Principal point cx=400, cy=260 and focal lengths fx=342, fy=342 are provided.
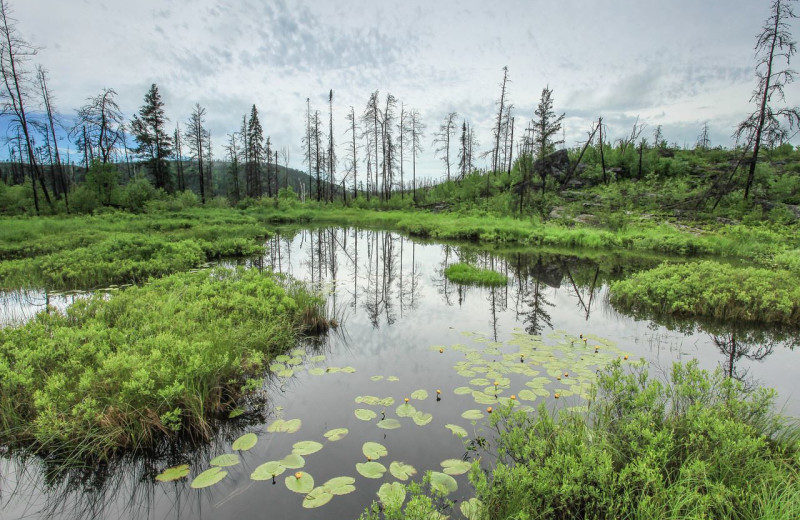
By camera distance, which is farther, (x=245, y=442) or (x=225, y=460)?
(x=245, y=442)

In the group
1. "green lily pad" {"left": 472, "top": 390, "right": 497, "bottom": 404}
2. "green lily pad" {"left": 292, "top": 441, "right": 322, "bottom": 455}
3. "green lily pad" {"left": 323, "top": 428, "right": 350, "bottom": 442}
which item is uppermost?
"green lily pad" {"left": 472, "top": 390, "right": 497, "bottom": 404}

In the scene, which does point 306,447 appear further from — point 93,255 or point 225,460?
point 93,255

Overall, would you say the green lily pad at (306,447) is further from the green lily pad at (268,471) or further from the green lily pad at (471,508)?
the green lily pad at (471,508)

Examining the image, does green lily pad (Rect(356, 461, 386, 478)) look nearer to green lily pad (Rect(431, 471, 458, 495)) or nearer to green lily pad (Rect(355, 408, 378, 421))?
green lily pad (Rect(431, 471, 458, 495))

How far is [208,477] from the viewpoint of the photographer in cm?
332

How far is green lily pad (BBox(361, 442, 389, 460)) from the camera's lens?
3.56 metres

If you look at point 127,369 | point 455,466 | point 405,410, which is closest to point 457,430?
point 455,466

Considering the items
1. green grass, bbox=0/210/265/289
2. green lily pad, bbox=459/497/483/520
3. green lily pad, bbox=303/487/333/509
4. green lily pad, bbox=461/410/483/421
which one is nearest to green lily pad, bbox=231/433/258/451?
green lily pad, bbox=303/487/333/509

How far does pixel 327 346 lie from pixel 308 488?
3.59 m

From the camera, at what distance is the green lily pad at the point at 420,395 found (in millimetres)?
4682

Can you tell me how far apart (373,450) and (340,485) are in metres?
0.55

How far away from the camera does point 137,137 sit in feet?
129

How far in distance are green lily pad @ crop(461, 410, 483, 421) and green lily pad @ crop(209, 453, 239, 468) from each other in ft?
8.59

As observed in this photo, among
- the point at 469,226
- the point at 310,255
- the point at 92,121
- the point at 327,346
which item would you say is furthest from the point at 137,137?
the point at 327,346
